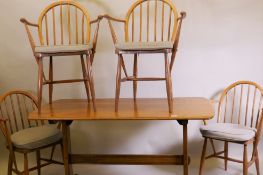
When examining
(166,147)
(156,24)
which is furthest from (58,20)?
(166,147)

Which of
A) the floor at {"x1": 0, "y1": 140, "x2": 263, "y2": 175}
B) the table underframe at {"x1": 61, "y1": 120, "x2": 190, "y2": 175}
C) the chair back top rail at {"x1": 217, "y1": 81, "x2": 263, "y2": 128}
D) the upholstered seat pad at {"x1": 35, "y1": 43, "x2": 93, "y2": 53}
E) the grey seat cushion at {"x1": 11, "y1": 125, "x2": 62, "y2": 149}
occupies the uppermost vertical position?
the upholstered seat pad at {"x1": 35, "y1": 43, "x2": 93, "y2": 53}

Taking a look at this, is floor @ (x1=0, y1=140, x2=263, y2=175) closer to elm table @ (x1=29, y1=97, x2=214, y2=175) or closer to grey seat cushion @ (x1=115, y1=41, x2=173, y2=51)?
elm table @ (x1=29, y1=97, x2=214, y2=175)

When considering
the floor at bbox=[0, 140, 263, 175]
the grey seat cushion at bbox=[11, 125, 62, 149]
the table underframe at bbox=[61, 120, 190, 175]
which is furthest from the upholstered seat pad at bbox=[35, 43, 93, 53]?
the floor at bbox=[0, 140, 263, 175]

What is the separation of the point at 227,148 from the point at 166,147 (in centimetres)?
59

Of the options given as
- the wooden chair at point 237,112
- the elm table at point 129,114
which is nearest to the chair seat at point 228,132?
the wooden chair at point 237,112

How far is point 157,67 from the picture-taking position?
10.1 ft

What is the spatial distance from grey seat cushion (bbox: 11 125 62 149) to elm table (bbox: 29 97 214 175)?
0.11 meters

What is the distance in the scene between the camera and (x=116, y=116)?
2262 millimetres

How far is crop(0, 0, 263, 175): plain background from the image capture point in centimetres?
297

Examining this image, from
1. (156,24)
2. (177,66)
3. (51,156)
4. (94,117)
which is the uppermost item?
(156,24)

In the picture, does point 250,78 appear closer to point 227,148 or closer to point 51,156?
point 227,148

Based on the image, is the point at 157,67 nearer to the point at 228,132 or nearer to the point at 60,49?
the point at 228,132

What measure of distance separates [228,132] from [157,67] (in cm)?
93

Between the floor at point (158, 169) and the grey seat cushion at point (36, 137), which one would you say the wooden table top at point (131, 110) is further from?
the floor at point (158, 169)
